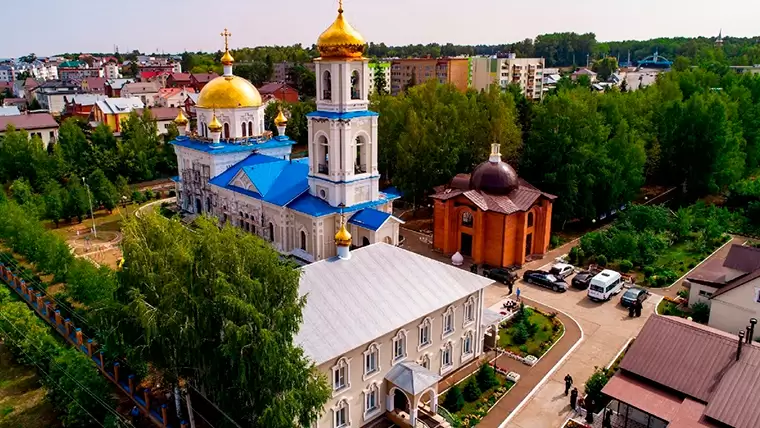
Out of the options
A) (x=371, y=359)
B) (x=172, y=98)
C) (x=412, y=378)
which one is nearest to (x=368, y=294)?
(x=371, y=359)

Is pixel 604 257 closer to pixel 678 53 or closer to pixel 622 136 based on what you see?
pixel 622 136

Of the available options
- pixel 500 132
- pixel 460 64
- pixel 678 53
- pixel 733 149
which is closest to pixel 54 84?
pixel 460 64

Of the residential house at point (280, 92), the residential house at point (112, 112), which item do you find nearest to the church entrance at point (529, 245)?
the residential house at point (112, 112)

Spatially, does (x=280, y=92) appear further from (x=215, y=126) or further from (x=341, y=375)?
(x=341, y=375)

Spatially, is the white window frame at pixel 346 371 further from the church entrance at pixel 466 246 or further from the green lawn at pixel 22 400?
the church entrance at pixel 466 246

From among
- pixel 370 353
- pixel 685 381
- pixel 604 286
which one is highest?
pixel 370 353
